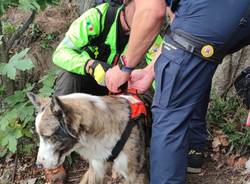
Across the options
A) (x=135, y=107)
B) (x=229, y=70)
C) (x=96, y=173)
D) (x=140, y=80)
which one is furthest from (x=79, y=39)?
(x=229, y=70)

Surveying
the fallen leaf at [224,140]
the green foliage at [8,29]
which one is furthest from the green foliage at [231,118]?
the green foliage at [8,29]

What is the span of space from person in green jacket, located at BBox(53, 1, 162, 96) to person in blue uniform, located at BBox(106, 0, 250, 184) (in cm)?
88

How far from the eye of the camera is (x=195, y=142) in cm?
419

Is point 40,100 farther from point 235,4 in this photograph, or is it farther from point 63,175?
point 235,4

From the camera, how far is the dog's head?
3.37 meters

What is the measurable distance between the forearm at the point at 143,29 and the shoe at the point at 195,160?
1258 mm

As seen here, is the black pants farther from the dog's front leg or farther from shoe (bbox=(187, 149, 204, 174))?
shoe (bbox=(187, 149, 204, 174))

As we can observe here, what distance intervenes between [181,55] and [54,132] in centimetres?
110

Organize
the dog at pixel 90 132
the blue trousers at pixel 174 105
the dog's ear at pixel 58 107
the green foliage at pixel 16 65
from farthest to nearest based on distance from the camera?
the green foliage at pixel 16 65, the dog at pixel 90 132, the dog's ear at pixel 58 107, the blue trousers at pixel 174 105

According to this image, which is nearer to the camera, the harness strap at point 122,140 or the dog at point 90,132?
the dog at point 90,132

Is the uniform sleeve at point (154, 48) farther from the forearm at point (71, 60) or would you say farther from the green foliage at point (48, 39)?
the green foliage at point (48, 39)

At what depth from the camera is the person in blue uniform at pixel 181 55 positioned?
2969mm

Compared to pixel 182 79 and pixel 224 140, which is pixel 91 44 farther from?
pixel 224 140

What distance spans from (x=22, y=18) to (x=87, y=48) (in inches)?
89.4
